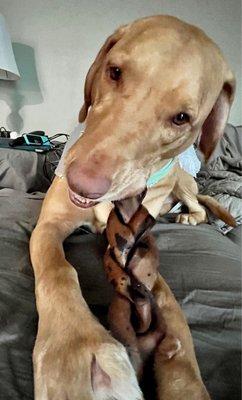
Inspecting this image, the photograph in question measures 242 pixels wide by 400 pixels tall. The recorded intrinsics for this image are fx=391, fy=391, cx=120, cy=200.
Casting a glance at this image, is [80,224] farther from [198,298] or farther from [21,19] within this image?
[21,19]

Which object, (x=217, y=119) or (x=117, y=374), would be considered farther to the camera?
(x=217, y=119)

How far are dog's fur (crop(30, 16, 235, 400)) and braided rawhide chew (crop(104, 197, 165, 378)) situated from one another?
0.11 feet

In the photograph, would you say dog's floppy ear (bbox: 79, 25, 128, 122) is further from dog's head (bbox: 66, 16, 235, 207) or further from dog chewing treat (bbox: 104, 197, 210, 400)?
dog chewing treat (bbox: 104, 197, 210, 400)

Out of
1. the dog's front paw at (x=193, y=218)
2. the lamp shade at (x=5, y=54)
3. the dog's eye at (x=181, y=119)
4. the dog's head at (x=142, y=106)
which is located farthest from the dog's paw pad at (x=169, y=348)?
the lamp shade at (x=5, y=54)

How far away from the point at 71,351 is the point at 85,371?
1.5 inches

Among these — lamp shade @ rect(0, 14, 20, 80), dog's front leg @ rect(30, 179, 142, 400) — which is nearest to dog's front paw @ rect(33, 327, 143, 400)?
dog's front leg @ rect(30, 179, 142, 400)

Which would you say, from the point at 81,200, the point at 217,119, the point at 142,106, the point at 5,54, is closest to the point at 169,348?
the point at 81,200

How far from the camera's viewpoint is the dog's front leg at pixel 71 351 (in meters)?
0.47

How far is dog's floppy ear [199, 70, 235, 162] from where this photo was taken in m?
1.00

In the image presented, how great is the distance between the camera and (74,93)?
303 cm

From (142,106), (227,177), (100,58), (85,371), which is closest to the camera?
(85,371)

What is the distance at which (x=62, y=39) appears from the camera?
2.94 meters

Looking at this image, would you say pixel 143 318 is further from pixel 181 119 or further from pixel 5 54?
pixel 5 54

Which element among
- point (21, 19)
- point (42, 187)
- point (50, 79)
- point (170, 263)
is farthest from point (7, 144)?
point (170, 263)
